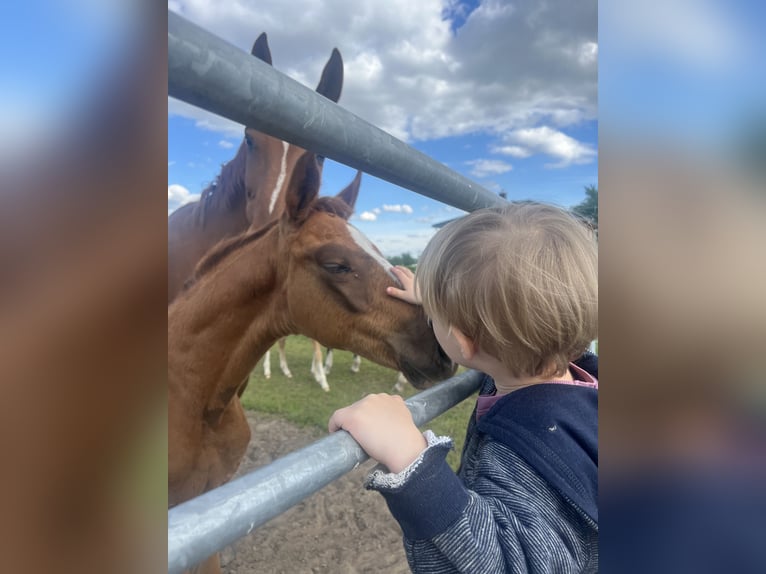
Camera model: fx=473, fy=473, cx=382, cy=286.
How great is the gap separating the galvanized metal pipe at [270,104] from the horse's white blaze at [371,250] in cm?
89

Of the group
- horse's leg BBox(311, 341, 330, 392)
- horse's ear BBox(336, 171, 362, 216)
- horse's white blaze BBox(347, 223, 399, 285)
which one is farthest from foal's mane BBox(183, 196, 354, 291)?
horse's leg BBox(311, 341, 330, 392)

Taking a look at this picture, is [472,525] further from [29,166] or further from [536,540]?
[29,166]

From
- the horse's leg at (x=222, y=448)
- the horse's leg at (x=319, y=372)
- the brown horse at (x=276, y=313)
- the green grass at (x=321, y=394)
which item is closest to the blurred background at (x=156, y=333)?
the brown horse at (x=276, y=313)

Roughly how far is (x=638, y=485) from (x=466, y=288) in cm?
41

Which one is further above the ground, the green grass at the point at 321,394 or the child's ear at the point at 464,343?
the child's ear at the point at 464,343

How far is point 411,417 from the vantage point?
644mm

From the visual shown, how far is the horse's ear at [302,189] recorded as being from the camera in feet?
5.47

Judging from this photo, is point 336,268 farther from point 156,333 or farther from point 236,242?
point 156,333

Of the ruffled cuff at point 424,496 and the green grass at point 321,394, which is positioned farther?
the green grass at point 321,394

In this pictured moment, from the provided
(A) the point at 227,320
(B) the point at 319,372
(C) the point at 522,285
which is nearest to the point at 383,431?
(C) the point at 522,285

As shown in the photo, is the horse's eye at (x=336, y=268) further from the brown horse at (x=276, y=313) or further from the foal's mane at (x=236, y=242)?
the foal's mane at (x=236, y=242)


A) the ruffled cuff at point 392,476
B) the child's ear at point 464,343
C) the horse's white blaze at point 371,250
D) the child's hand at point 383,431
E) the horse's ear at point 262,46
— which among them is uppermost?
the horse's ear at point 262,46

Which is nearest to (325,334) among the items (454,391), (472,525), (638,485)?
(454,391)

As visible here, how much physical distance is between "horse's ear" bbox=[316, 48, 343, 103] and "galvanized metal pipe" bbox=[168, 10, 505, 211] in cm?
144
